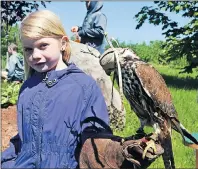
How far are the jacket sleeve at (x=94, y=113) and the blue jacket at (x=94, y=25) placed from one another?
3.52m

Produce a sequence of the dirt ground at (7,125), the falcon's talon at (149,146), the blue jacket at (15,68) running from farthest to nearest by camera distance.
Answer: the blue jacket at (15,68)
the dirt ground at (7,125)
the falcon's talon at (149,146)

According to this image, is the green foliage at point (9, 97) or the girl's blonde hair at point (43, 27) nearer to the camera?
the girl's blonde hair at point (43, 27)

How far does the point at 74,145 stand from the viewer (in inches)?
66.7

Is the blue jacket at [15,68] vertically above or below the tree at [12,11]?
below

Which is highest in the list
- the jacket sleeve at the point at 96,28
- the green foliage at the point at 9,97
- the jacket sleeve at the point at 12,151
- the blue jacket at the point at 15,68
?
the jacket sleeve at the point at 96,28

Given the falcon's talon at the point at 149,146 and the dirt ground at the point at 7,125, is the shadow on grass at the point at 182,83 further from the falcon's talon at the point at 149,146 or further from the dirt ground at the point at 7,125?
the falcon's talon at the point at 149,146

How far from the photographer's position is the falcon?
1592mm

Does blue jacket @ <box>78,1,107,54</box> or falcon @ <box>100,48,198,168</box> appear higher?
blue jacket @ <box>78,1,107,54</box>

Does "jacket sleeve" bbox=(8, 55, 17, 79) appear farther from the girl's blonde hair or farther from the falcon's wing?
the falcon's wing

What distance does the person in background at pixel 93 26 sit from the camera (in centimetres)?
523

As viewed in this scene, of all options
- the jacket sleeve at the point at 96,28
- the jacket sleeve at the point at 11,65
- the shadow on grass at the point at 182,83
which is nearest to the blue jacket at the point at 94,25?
the jacket sleeve at the point at 96,28

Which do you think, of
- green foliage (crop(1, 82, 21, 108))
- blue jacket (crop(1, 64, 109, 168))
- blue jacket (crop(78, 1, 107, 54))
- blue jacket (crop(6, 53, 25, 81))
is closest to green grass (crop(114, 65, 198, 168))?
blue jacket (crop(78, 1, 107, 54))

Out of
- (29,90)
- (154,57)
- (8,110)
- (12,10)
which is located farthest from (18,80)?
(154,57)

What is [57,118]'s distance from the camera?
1.69 meters
